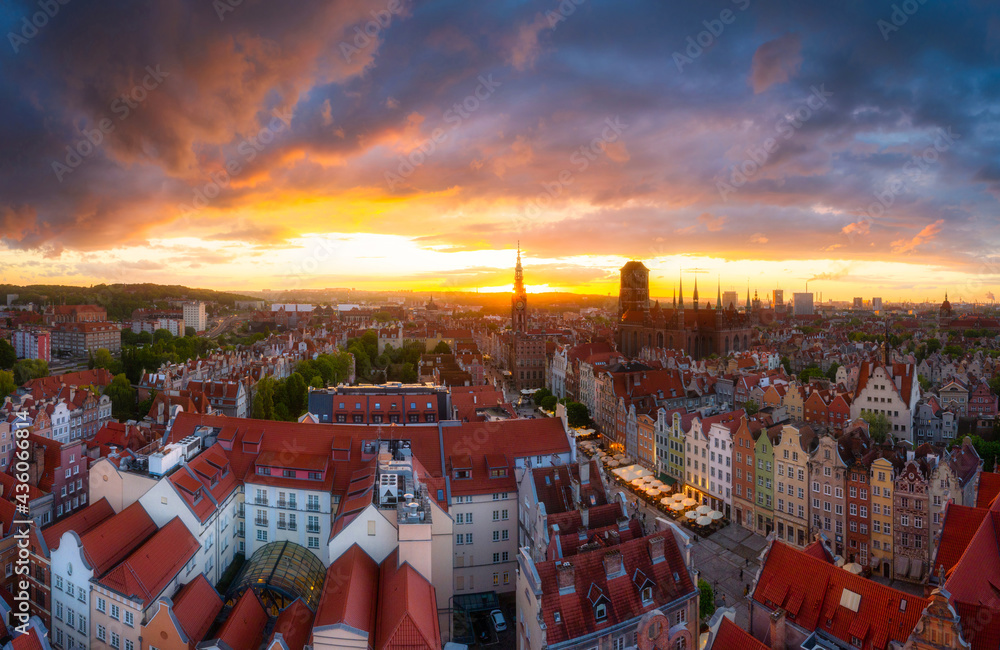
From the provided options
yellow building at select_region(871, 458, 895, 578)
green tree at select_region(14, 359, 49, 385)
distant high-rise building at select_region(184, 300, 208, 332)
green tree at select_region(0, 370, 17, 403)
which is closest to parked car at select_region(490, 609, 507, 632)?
yellow building at select_region(871, 458, 895, 578)

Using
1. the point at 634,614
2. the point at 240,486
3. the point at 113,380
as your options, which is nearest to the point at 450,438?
the point at 240,486

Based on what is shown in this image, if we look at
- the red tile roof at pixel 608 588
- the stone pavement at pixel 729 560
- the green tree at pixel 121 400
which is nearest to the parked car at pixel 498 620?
the red tile roof at pixel 608 588

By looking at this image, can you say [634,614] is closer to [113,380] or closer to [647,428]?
[647,428]

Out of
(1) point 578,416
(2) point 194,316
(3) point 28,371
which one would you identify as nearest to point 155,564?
(1) point 578,416

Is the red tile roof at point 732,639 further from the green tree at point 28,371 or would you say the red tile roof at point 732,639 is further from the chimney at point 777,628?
the green tree at point 28,371

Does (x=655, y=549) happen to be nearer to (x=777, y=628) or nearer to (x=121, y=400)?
(x=777, y=628)

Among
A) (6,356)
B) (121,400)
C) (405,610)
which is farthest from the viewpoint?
(6,356)

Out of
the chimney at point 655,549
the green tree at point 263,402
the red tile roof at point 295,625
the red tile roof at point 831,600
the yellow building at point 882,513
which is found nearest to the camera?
the red tile roof at point 831,600
